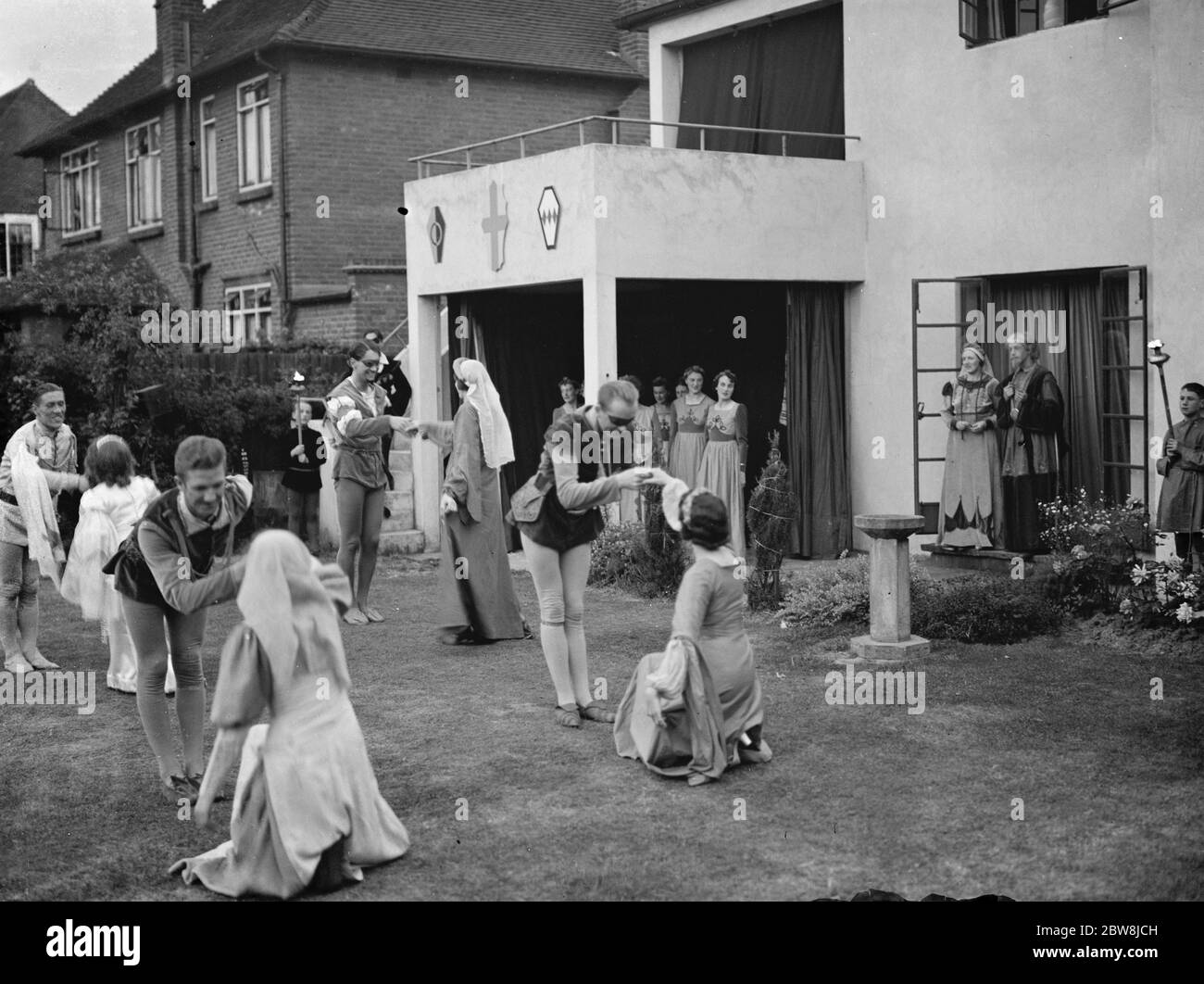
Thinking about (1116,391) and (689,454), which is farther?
(689,454)

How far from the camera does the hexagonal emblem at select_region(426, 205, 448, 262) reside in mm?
16391

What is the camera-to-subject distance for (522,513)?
26.7ft

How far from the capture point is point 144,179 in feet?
91.4

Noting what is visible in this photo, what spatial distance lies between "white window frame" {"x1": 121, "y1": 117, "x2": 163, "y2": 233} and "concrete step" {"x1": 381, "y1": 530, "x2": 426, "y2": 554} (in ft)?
42.4

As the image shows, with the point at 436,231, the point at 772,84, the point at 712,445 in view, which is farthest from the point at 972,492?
the point at 436,231

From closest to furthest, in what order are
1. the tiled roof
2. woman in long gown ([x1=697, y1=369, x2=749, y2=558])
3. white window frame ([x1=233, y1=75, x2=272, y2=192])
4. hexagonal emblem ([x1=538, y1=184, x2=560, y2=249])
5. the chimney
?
hexagonal emblem ([x1=538, y1=184, x2=560, y2=249]) < woman in long gown ([x1=697, y1=369, x2=749, y2=558]) < the tiled roof < white window frame ([x1=233, y1=75, x2=272, y2=192]) < the chimney

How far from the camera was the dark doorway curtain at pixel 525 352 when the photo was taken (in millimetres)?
16797

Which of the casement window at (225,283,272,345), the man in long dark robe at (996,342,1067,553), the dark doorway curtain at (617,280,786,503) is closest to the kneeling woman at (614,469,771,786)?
the man in long dark robe at (996,342,1067,553)

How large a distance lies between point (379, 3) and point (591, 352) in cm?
1287

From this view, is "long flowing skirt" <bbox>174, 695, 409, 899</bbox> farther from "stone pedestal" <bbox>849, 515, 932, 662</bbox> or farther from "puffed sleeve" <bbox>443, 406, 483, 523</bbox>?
"stone pedestal" <bbox>849, 515, 932, 662</bbox>

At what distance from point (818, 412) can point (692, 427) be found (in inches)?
55.0

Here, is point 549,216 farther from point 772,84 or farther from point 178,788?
point 178,788
